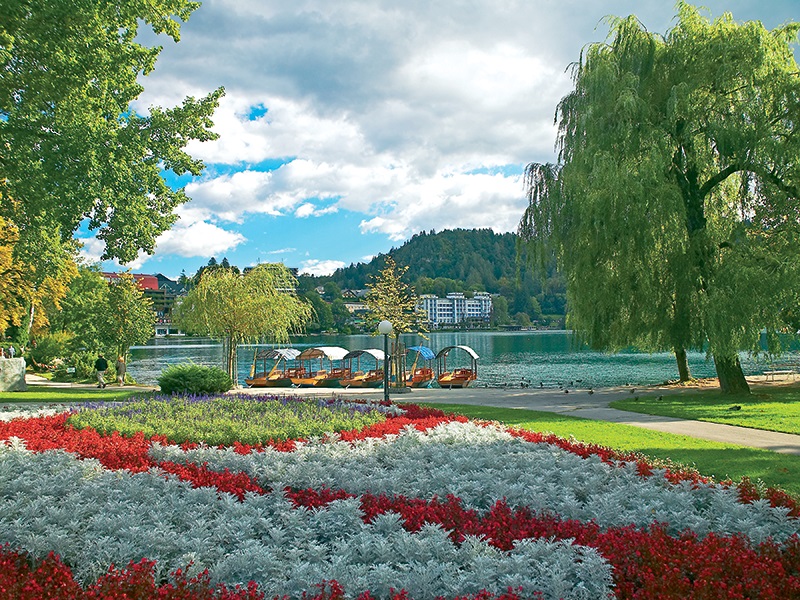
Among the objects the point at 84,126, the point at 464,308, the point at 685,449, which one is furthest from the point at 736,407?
the point at 464,308

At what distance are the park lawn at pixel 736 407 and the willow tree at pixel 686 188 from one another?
1175 millimetres

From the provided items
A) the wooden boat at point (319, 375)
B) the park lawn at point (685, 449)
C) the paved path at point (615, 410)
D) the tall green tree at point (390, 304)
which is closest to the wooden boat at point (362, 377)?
the wooden boat at point (319, 375)

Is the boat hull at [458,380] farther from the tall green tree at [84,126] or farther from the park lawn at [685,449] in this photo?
the tall green tree at [84,126]

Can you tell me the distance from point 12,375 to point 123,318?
29.4ft

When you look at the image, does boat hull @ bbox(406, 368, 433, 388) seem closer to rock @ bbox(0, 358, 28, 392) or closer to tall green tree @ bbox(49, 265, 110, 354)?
tall green tree @ bbox(49, 265, 110, 354)

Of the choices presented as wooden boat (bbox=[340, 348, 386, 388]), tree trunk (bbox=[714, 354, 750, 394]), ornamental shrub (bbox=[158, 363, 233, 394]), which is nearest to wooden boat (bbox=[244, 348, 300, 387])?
wooden boat (bbox=[340, 348, 386, 388])

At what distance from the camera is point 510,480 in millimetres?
7383

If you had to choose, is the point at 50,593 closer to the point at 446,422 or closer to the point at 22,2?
the point at 446,422

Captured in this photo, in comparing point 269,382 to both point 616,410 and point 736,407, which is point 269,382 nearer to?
point 616,410

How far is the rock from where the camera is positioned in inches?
910

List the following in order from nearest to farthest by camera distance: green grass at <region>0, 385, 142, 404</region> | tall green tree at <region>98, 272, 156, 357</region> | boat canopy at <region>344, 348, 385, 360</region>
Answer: green grass at <region>0, 385, 142, 404</region> < tall green tree at <region>98, 272, 156, 357</region> < boat canopy at <region>344, 348, 385, 360</region>

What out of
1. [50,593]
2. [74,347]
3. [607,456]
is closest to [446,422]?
[607,456]

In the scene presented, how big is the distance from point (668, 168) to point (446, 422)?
1226 centimetres

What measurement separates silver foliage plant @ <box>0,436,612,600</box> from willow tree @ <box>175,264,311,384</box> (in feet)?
76.7
